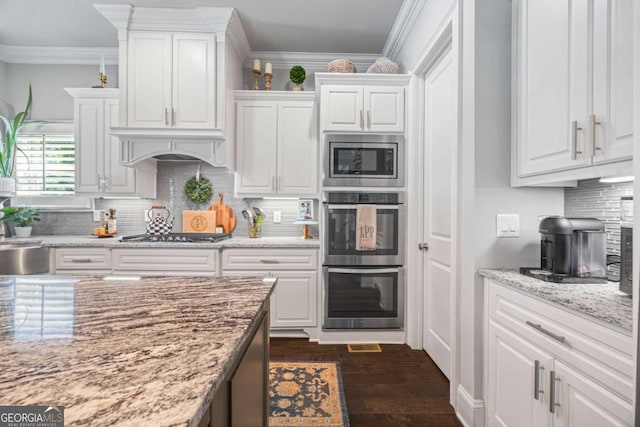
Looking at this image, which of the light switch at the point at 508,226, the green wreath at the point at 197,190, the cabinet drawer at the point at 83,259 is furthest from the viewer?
the green wreath at the point at 197,190

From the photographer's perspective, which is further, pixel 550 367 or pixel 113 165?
pixel 113 165

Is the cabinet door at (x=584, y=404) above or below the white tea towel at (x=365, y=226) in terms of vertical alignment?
below

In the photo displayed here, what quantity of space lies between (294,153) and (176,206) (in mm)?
1378

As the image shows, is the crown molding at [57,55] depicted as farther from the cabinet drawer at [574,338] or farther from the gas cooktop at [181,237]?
the cabinet drawer at [574,338]

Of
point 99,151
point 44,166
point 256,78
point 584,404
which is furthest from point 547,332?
point 44,166

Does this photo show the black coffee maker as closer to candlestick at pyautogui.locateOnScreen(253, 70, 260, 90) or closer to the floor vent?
the floor vent

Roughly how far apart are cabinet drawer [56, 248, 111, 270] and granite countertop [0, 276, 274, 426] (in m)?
1.89

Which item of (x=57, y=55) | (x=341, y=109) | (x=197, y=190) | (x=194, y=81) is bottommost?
(x=197, y=190)

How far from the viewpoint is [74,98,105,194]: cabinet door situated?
10.4 feet

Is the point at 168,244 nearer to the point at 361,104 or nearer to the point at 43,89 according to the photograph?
the point at 361,104

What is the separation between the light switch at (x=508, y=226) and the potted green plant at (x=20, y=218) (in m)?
3.99

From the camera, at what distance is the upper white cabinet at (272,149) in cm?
320

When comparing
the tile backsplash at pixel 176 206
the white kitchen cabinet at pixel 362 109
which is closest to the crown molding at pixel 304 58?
the white kitchen cabinet at pixel 362 109

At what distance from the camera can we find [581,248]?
1380mm
